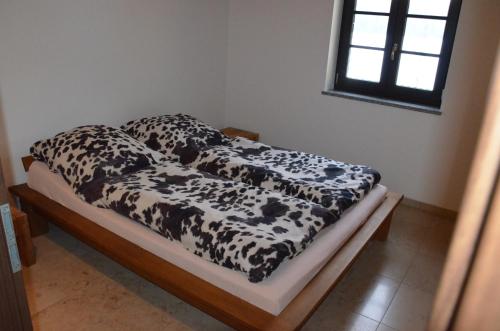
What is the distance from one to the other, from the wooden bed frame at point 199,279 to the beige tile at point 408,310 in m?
0.37

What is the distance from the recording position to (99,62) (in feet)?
9.87

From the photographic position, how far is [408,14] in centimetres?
318

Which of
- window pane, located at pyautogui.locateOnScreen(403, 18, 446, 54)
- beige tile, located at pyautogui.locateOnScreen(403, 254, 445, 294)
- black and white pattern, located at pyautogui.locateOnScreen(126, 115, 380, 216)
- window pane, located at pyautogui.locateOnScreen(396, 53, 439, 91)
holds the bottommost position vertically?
beige tile, located at pyautogui.locateOnScreen(403, 254, 445, 294)

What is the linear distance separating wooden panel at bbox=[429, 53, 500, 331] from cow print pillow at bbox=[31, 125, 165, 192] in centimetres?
227

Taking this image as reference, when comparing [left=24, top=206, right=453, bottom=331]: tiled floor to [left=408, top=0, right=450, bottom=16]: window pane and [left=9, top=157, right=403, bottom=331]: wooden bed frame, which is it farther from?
[left=408, top=0, right=450, bottom=16]: window pane

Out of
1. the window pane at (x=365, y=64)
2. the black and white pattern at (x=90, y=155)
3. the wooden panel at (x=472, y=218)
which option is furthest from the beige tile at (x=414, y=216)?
the wooden panel at (x=472, y=218)

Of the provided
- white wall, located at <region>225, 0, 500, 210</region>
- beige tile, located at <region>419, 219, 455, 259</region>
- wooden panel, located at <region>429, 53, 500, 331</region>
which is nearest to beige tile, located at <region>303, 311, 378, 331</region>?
beige tile, located at <region>419, 219, 455, 259</region>

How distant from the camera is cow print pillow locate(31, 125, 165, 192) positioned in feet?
7.98

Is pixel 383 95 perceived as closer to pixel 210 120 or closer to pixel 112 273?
pixel 210 120

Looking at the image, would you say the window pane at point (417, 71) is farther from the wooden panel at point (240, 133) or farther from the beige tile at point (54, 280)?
the beige tile at point (54, 280)

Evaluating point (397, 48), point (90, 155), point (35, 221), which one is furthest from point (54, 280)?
point (397, 48)

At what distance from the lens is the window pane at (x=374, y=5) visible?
3268mm

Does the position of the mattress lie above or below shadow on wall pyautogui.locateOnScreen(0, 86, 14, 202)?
below

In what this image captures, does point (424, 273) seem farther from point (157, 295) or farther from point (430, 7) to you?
point (430, 7)
